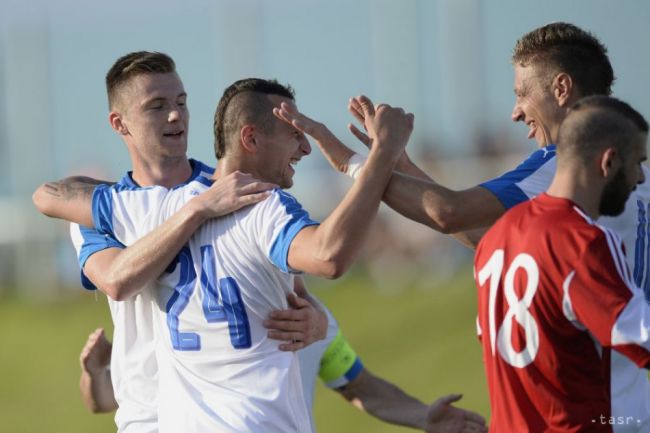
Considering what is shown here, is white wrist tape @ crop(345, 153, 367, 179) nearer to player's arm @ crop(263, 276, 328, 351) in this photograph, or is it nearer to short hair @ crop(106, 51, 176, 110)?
player's arm @ crop(263, 276, 328, 351)

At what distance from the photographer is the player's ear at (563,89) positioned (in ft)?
17.5

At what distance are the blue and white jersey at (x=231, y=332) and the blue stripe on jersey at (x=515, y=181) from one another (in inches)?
31.7

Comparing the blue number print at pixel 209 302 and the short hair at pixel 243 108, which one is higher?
the short hair at pixel 243 108

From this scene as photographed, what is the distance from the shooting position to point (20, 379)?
1903 centimetres

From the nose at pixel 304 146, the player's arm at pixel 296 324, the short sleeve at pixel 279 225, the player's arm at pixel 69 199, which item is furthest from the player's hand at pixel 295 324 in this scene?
the player's arm at pixel 69 199

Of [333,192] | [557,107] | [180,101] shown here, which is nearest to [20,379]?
[333,192]

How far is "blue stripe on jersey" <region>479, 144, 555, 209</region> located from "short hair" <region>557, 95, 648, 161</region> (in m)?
0.66

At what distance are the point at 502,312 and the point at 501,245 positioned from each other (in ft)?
0.78

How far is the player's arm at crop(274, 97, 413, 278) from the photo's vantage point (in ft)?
15.3

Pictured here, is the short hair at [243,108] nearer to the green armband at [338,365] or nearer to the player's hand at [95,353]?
the player's hand at [95,353]

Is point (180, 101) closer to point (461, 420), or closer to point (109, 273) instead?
point (109, 273)

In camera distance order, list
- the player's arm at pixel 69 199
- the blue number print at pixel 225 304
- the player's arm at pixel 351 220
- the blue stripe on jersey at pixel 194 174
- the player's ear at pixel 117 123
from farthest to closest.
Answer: the player's ear at pixel 117 123
the blue stripe on jersey at pixel 194 174
the player's arm at pixel 69 199
the blue number print at pixel 225 304
the player's arm at pixel 351 220

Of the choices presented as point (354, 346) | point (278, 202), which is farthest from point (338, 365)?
point (354, 346)

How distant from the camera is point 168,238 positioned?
5.09 metres
